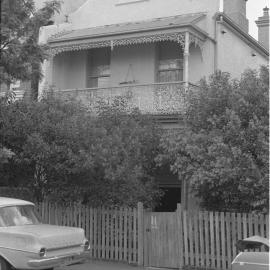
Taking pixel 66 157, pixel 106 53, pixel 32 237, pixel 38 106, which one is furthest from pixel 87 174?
pixel 106 53

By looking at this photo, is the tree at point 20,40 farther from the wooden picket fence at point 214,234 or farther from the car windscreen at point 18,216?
the wooden picket fence at point 214,234

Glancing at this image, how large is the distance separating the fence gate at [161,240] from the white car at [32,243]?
74.3 inches

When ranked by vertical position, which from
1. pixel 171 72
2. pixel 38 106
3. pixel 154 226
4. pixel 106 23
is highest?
pixel 106 23

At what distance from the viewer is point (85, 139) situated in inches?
511

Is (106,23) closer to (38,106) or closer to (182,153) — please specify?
(38,106)

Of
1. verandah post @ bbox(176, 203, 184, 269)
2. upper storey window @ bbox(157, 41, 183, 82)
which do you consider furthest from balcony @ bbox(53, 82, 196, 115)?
verandah post @ bbox(176, 203, 184, 269)

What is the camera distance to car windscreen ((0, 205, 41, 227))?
10.7m

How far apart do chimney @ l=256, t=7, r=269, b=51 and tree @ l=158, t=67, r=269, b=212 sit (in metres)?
12.3

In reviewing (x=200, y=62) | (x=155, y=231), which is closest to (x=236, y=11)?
(x=200, y=62)

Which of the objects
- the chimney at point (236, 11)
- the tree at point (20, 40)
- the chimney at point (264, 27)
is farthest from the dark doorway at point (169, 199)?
the chimney at point (264, 27)

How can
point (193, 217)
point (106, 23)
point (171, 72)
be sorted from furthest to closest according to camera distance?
point (106, 23) < point (171, 72) < point (193, 217)

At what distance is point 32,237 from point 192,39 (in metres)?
9.54

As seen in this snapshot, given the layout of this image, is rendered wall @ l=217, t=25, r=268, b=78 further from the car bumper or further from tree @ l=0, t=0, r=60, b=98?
the car bumper

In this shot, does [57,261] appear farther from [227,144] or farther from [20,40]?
[20,40]
